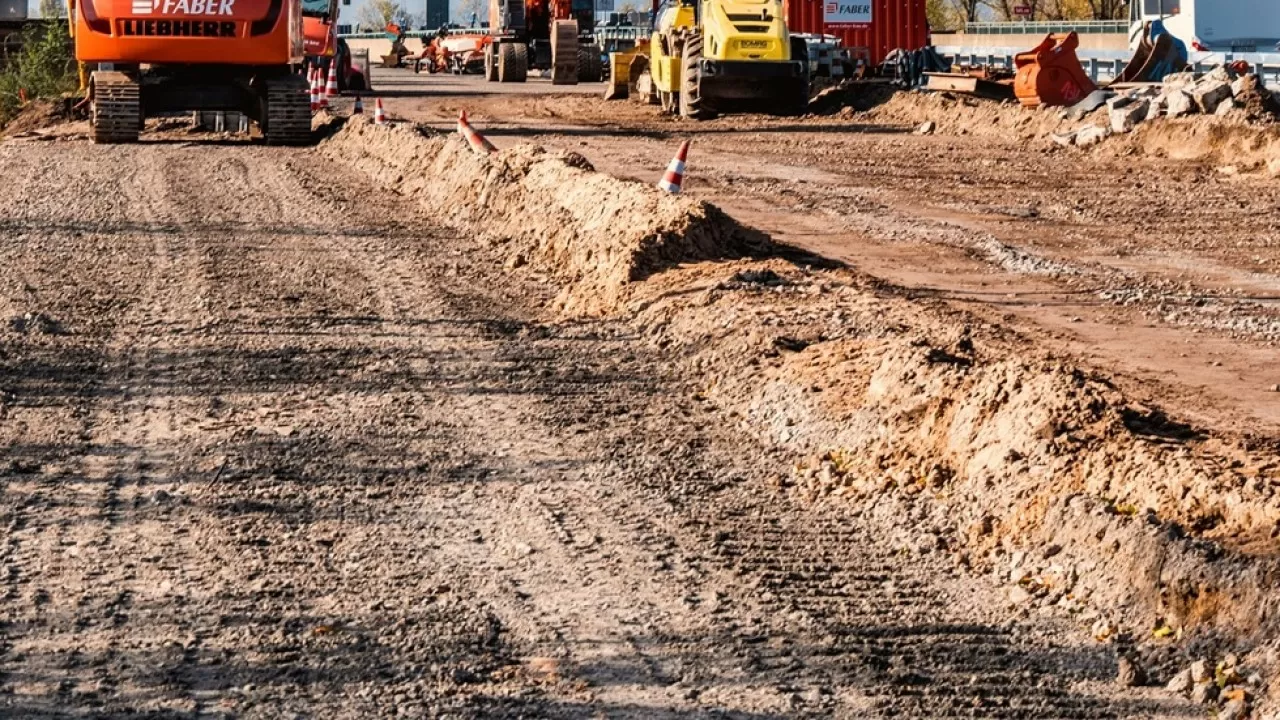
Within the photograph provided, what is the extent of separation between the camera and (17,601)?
5.39 meters

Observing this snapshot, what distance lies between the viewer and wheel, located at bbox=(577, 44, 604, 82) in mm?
45250

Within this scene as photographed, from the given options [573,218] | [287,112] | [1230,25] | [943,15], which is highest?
[943,15]

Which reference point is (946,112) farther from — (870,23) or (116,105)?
(116,105)

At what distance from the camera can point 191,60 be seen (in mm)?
22609

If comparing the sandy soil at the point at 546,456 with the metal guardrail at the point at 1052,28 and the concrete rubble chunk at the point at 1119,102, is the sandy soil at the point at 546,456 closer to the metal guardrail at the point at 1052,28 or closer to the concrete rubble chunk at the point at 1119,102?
the concrete rubble chunk at the point at 1119,102

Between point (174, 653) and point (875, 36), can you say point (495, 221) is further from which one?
point (875, 36)

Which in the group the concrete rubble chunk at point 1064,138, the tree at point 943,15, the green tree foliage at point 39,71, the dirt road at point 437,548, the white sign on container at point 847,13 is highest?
the tree at point 943,15

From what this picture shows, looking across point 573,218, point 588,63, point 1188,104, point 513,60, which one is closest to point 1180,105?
point 1188,104

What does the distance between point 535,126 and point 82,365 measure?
2016 cm

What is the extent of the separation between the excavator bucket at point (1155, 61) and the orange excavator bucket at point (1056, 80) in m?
1.47

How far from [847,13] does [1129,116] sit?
14722mm

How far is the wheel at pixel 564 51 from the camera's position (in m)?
44.2

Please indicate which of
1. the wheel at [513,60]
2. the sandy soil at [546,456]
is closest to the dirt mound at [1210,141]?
the sandy soil at [546,456]

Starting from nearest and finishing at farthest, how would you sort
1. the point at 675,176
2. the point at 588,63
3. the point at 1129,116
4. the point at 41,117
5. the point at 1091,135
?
the point at 675,176, the point at 1129,116, the point at 1091,135, the point at 41,117, the point at 588,63
